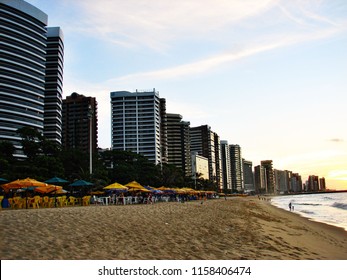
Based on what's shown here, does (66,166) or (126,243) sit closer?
(126,243)

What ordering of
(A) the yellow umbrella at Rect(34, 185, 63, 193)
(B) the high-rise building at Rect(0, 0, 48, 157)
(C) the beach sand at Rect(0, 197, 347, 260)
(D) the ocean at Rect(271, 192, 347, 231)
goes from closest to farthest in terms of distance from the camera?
(C) the beach sand at Rect(0, 197, 347, 260)
(A) the yellow umbrella at Rect(34, 185, 63, 193)
(D) the ocean at Rect(271, 192, 347, 231)
(B) the high-rise building at Rect(0, 0, 48, 157)

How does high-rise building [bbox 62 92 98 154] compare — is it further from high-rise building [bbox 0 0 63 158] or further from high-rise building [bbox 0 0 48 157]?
high-rise building [bbox 0 0 48 157]

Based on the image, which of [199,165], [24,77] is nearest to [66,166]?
[24,77]

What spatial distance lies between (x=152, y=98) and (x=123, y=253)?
457 feet

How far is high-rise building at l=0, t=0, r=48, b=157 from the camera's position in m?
77.8

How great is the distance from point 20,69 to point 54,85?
528 inches

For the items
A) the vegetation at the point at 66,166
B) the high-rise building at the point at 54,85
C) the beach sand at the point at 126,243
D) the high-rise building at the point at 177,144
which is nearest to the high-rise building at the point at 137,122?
the high-rise building at the point at 177,144

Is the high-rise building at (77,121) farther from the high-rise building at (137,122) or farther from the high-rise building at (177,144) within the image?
the high-rise building at (177,144)

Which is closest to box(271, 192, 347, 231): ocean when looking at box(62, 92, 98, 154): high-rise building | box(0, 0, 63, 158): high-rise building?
box(0, 0, 63, 158): high-rise building

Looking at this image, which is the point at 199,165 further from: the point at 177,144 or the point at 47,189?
the point at 47,189

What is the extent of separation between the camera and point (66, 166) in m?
54.2

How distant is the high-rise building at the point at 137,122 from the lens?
14125 centimetres

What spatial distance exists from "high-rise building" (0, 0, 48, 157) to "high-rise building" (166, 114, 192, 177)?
84.0 metres
